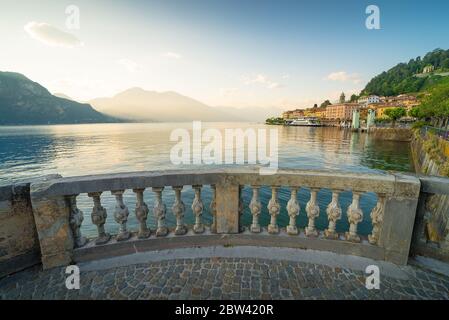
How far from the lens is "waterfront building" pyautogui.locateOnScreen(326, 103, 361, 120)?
5817 inches

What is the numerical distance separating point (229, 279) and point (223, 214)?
3.28 feet

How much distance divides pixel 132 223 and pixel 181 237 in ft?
36.9

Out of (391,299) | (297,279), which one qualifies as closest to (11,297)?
(297,279)

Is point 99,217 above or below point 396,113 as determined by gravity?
below

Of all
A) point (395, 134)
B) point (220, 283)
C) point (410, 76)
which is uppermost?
point (410, 76)

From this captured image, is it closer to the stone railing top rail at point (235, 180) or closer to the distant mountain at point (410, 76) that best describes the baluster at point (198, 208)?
the stone railing top rail at point (235, 180)

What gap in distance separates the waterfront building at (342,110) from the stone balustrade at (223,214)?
161 meters

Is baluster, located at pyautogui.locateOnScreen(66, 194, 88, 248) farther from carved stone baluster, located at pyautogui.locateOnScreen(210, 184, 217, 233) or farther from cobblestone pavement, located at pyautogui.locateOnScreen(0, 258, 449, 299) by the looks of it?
carved stone baluster, located at pyautogui.locateOnScreen(210, 184, 217, 233)

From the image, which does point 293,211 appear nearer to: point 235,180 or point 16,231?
point 235,180

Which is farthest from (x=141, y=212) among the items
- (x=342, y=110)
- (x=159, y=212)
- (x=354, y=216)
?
(x=342, y=110)

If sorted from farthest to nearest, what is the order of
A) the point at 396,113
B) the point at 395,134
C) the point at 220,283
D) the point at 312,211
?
the point at 396,113, the point at 395,134, the point at 312,211, the point at 220,283

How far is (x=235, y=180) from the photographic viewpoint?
3719 millimetres
